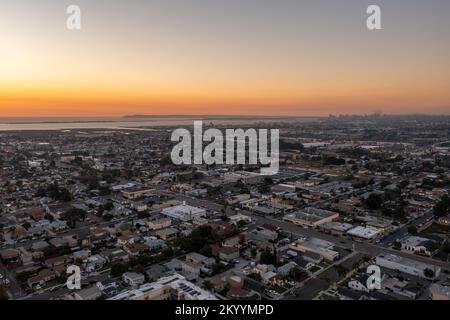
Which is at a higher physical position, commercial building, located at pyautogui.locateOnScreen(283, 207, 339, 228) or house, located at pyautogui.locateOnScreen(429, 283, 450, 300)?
commercial building, located at pyautogui.locateOnScreen(283, 207, 339, 228)

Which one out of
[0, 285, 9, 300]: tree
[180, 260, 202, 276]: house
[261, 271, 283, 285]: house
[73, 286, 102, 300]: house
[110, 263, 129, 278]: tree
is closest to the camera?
[73, 286, 102, 300]: house

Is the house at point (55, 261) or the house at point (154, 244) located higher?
the house at point (154, 244)

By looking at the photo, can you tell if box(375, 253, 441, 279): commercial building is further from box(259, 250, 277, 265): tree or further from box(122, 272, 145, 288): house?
box(122, 272, 145, 288): house

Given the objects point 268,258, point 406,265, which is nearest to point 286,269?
point 268,258

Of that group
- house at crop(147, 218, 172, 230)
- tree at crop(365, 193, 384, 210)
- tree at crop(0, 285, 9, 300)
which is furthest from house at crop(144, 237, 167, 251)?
tree at crop(365, 193, 384, 210)

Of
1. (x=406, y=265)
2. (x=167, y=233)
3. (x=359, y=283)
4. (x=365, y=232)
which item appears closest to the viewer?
(x=359, y=283)

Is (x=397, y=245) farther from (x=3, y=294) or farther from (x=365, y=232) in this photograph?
(x=3, y=294)

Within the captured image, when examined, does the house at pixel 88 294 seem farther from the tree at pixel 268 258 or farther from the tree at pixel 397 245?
the tree at pixel 397 245

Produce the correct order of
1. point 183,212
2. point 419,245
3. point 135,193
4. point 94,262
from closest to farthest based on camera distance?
1. point 94,262
2. point 419,245
3. point 183,212
4. point 135,193

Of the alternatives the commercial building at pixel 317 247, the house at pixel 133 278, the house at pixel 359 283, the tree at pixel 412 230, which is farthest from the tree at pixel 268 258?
the tree at pixel 412 230

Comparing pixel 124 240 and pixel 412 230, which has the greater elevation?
pixel 412 230
